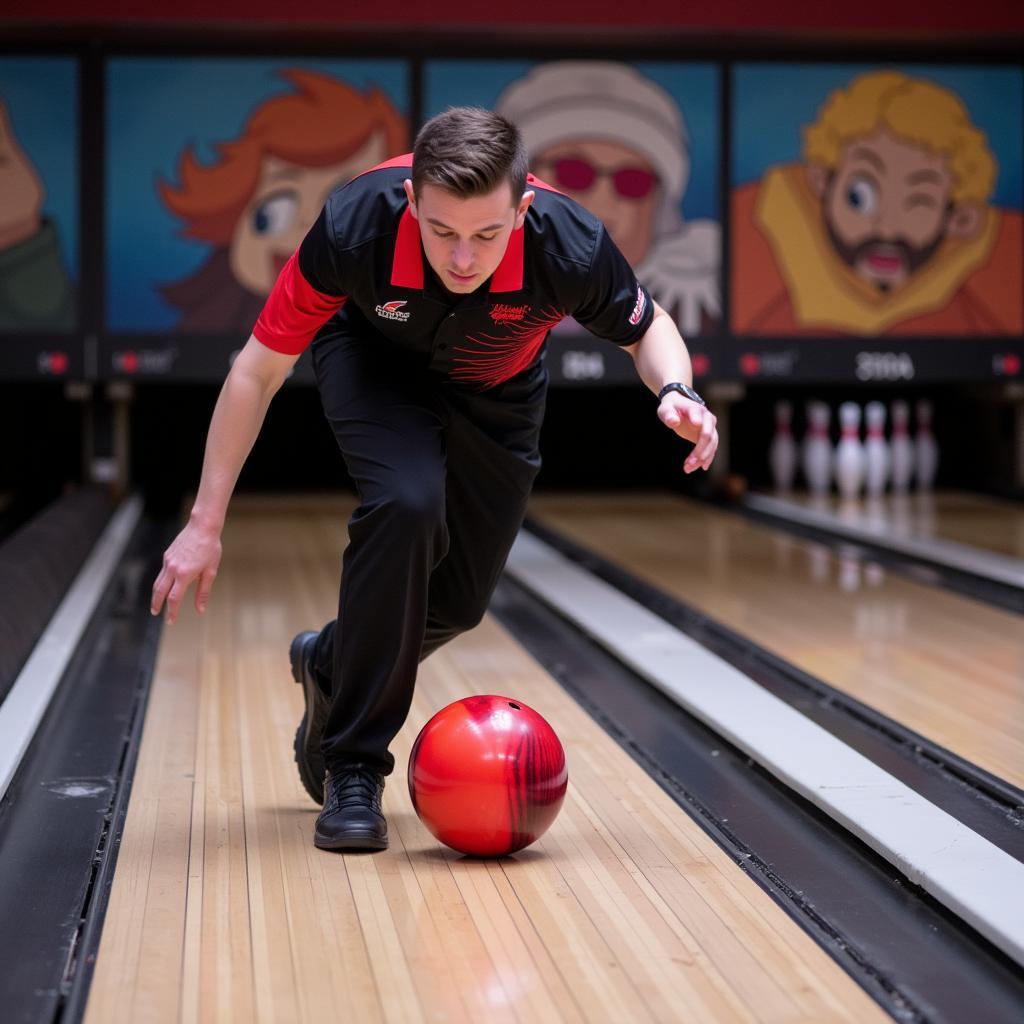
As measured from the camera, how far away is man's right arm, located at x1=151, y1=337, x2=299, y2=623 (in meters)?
1.95

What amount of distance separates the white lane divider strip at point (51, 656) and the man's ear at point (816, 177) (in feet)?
8.77

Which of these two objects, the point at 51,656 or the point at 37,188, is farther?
the point at 37,188

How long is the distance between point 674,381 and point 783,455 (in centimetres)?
477

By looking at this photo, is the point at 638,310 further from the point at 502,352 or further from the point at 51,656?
the point at 51,656

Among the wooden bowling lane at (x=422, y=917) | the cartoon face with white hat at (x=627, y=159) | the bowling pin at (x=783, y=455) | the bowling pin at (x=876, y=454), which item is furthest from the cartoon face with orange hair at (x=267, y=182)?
the wooden bowling lane at (x=422, y=917)

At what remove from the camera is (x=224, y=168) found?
17.9 feet

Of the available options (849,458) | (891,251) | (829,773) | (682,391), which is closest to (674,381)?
(682,391)

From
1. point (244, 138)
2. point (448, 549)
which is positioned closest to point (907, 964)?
point (448, 549)

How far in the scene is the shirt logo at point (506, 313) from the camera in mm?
1947

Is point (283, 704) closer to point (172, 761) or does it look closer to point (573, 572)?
point (172, 761)

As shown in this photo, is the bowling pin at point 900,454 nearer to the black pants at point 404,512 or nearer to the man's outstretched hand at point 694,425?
the black pants at point 404,512

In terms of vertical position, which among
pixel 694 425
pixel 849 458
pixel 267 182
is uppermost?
pixel 267 182

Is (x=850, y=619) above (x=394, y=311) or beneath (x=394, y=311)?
beneath

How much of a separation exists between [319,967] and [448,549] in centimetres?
63
